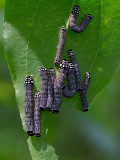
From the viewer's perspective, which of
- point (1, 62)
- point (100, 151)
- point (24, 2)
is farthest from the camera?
point (100, 151)

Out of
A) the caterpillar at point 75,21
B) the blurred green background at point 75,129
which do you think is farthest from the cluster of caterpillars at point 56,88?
the blurred green background at point 75,129

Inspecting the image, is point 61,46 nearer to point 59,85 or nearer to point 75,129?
point 59,85

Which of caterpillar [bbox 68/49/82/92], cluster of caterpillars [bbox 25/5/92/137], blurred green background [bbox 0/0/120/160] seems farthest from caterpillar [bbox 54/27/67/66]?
blurred green background [bbox 0/0/120/160]

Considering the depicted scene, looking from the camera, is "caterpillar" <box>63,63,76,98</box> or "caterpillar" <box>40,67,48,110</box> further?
"caterpillar" <box>63,63,76,98</box>

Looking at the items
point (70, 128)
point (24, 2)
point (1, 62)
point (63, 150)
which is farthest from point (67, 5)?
point (63, 150)

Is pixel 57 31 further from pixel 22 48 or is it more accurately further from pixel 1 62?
pixel 1 62

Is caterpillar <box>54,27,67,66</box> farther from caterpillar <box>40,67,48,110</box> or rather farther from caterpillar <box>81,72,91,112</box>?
caterpillar <box>81,72,91,112</box>
